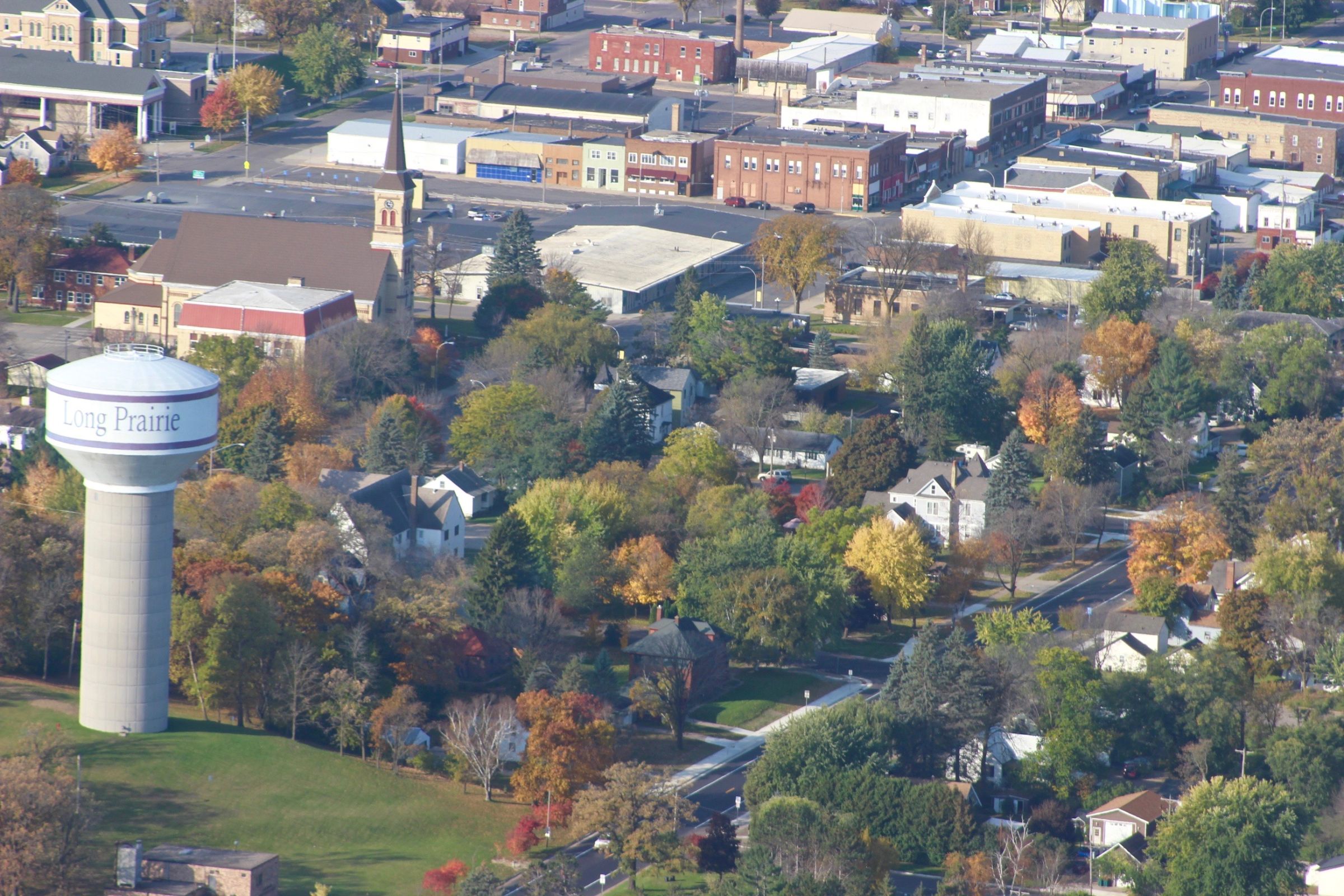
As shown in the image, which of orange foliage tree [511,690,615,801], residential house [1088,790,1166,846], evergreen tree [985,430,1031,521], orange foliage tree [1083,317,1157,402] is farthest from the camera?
orange foliage tree [1083,317,1157,402]

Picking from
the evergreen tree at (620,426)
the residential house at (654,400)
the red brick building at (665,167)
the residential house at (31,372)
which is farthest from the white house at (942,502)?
the red brick building at (665,167)

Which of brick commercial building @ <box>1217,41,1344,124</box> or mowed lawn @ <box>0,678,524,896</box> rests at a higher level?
brick commercial building @ <box>1217,41,1344,124</box>

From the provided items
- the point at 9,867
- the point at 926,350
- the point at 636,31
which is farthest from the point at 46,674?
the point at 636,31

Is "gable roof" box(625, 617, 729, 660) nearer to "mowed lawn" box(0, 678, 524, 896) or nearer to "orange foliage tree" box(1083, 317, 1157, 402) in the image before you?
"mowed lawn" box(0, 678, 524, 896)

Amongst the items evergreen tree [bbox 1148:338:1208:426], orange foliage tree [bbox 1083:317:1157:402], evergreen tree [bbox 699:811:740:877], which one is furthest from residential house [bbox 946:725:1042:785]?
orange foliage tree [bbox 1083:317:1157:402]

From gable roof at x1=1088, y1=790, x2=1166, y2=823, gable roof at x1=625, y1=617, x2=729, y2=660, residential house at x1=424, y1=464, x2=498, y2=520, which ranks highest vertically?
residential house at x1=424, y1=464, x2=498, y2=520

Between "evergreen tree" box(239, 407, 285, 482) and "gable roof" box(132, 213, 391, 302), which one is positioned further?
"gable roof" box(132, 213, 391, 302)

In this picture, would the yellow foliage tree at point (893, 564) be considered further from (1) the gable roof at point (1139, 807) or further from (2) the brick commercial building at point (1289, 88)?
(2) the brick commercial building at point (1289, 88)

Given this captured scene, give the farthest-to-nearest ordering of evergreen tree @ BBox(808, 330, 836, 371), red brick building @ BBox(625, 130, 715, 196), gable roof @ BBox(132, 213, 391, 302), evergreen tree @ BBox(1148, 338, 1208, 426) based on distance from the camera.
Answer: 1. red brick building @ BBox(625, 130, 715, 196)
2. evergreen tree @ BBox(808, 330, 836, 371)
3. gable roof @ BBox(132, 213, 391, 302)
4. evergreen tree @ BBox(1148, 338, 1208, 426)
